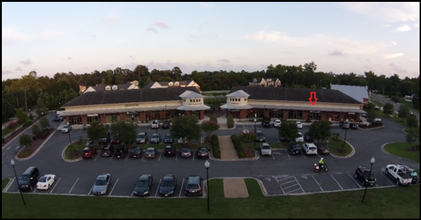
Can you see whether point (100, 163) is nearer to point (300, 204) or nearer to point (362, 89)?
point (300, 204)

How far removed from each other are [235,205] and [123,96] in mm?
39497

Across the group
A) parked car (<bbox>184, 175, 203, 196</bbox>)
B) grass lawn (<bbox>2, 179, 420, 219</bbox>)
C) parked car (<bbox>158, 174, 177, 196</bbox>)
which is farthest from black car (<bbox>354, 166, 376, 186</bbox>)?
parked car (<bbox>158, 174, 177, 196</bbox>)

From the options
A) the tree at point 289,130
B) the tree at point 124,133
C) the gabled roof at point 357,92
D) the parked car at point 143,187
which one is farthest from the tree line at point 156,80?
the parked car at point 143,187

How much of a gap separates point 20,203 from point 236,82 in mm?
94914

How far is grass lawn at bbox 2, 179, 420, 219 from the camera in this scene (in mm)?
15781

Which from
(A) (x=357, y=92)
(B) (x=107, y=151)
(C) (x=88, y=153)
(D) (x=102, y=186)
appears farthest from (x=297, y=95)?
(D) (x=102, y=186)

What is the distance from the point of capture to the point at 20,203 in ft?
59.7

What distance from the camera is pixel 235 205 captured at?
1836cm

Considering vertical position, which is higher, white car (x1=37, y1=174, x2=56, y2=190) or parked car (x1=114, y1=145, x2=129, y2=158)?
parked car (x1=114, y1=145, x2=129, y2=158)

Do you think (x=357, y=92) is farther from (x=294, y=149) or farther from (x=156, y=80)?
(x=156, y=80)

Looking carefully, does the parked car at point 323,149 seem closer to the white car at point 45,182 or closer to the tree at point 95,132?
the tree at point 95,132

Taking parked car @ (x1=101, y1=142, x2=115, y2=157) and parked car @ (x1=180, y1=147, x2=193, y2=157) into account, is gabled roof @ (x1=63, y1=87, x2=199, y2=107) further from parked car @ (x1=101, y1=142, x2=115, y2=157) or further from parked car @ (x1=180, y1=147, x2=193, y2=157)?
parked car @ (x1=180, y1=147, x2=193, y2=157)

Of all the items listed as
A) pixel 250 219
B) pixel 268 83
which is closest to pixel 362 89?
pixel 268 83

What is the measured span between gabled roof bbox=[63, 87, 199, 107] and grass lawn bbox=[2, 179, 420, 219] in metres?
30.2
